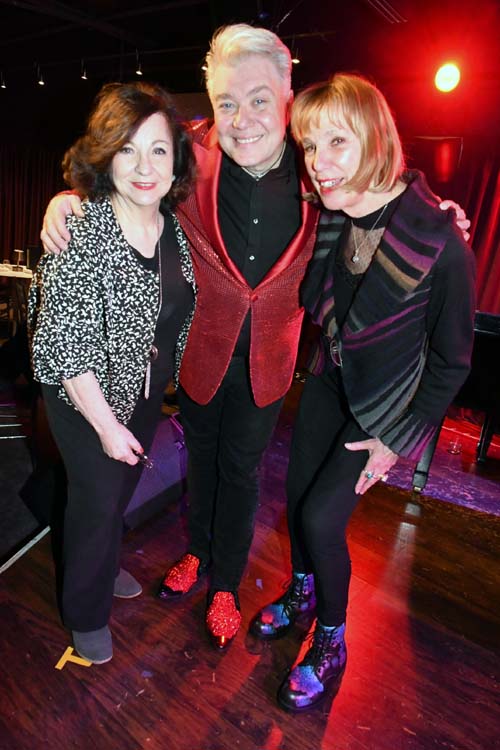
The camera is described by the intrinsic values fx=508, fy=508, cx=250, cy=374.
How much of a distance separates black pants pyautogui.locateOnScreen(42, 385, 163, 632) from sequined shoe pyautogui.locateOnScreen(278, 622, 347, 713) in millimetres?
651

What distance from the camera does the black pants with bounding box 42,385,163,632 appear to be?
4.90 feet

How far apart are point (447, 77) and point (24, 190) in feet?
30.5

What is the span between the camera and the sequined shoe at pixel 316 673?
5.30 ft

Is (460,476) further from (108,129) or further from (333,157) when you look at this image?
(108,129)

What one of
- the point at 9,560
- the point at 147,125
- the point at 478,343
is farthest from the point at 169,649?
the point at 478,343

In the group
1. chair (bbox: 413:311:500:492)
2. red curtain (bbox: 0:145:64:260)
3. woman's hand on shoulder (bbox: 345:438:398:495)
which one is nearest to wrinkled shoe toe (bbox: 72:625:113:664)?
woman's hand on shoulder (bbox: 345:438:398:495)

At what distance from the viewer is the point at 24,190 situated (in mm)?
11250

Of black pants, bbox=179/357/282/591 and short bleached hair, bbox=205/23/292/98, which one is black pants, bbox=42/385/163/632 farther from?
short bleached hair, bbox=205/23/292/98

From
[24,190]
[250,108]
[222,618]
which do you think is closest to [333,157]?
[250,108]

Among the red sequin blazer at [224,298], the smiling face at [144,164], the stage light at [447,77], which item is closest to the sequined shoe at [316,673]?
the red sequin blazer at [224,298]

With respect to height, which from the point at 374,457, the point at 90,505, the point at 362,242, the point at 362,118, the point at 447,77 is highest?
the point at 447,77

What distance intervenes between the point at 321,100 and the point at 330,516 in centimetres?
114

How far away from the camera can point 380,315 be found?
4.50ft

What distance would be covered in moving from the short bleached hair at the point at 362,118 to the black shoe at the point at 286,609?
1.45m
